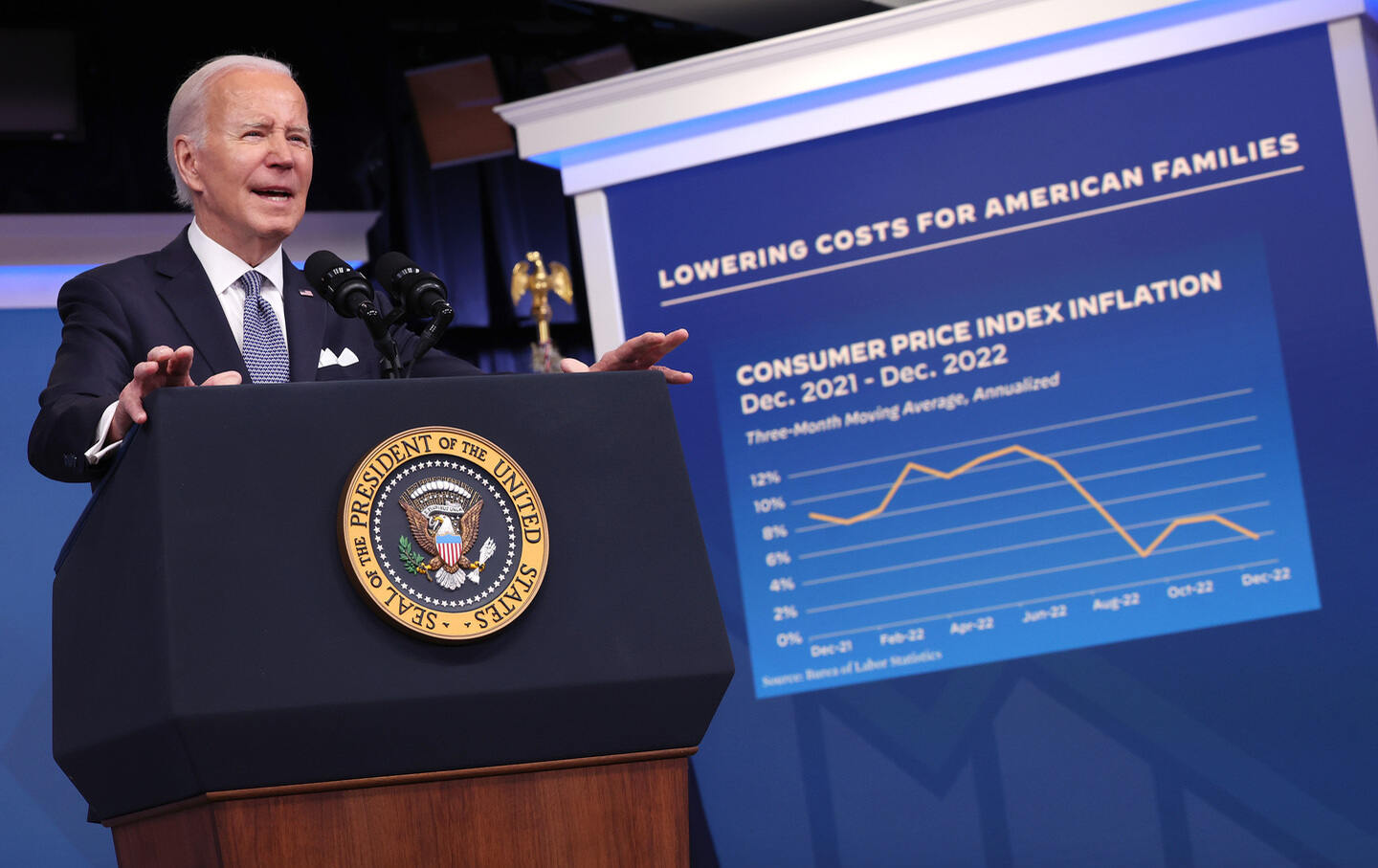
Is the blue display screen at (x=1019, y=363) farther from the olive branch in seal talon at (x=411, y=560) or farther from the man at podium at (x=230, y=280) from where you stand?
the olive branch in seal talon at (x=411, y=560)

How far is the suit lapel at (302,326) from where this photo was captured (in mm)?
1443

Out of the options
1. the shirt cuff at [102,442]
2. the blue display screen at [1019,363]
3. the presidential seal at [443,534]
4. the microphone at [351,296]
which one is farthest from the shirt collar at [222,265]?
the blue display screen at [1019,363]

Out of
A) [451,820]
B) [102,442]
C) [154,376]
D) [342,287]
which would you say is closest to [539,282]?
[342,287]

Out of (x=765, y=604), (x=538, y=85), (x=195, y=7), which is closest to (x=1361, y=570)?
(x=765, y=604)

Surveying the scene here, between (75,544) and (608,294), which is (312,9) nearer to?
(608,294)

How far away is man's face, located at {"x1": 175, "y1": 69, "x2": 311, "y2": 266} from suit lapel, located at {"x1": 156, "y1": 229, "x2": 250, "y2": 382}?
0.06 metres

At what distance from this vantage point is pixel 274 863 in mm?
972

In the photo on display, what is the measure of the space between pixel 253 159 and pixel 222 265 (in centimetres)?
12

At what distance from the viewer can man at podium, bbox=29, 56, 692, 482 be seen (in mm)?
1383

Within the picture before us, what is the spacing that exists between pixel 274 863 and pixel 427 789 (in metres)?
0.12

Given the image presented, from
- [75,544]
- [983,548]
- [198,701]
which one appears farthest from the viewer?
[983,548]

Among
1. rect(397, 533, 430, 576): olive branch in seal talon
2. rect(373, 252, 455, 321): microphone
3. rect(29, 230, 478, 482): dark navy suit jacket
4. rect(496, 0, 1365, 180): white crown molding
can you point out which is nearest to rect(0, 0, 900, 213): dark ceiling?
rect(496, 0, 1365, 180): white crown molding

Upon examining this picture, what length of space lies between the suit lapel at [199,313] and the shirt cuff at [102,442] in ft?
0.62

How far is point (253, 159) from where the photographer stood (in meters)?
1.45
